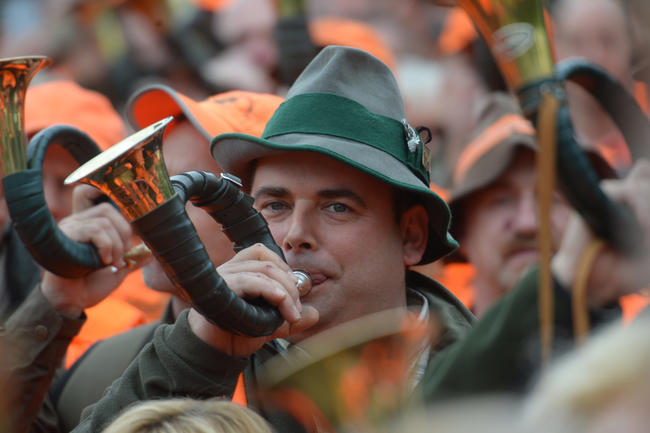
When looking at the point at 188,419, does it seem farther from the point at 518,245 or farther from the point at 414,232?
the point at 518,245

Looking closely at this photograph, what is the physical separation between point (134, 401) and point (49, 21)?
5.87 meters

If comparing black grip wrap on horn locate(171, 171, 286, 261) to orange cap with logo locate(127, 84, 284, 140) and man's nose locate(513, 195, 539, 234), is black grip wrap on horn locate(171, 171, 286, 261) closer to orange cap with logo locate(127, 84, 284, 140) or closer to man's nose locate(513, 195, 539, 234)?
orange cap with logo locate(127, 84, 284, 140)

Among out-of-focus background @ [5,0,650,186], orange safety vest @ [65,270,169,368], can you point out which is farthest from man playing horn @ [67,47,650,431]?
out-of-focus background @ [5,0,650,186]

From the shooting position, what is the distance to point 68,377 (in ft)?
12.1

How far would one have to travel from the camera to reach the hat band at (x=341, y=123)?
123 inches

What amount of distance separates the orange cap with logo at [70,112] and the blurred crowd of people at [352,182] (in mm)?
10

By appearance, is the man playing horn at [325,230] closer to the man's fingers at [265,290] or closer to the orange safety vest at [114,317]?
the man's fingers at [265,290]

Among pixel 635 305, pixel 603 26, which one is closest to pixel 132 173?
pixel 635 305

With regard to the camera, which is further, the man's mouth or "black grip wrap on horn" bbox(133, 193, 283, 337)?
the man's mouth

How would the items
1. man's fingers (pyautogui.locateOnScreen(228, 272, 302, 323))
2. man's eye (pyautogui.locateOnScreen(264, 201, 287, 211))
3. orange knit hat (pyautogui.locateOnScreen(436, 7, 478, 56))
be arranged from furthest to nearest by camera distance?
orange knit hat (pyautogui.locateOnScreen(436, 7, 478, 56)) < man's eye (pyautogui.locateOnScreen(264, 201, 287, 211)) < man's fingers (pyautogui.locateOnScreen(228, 272, 302, 323))

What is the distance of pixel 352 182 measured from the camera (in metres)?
3.12

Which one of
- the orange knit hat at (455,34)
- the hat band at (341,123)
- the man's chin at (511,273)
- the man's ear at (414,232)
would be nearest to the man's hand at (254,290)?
the hat band at (341,123)

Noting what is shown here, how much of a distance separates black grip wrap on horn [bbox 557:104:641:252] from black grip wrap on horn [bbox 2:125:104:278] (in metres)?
1.72

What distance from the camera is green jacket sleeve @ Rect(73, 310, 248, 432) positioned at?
8.48ft
